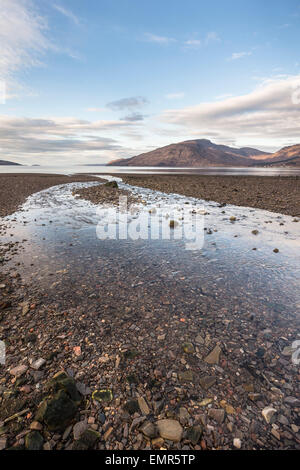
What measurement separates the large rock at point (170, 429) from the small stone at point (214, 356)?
5.04 ft

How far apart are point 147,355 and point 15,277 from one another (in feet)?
20.1

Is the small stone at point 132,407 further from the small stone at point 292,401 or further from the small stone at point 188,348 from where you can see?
the small stone at point 292,401

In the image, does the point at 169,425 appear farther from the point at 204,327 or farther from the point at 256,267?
the point at 256,267

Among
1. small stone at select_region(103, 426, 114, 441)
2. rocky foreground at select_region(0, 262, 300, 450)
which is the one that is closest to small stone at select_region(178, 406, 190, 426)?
rocky foreground at select_region(0, 262, 300, 450)

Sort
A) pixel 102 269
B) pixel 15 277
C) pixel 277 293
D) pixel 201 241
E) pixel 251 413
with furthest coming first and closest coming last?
pixel 201 241 < pixel 102 269 < pixel 15 277 < pixel 277 293 < pixel 251 413

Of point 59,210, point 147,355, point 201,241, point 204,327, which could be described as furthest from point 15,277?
point 59,210

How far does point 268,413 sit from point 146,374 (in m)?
2.18

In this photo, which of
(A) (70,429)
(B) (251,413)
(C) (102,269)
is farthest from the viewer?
(C) (102,269)

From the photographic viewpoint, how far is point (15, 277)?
8.24m

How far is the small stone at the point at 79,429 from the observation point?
10.9 feet

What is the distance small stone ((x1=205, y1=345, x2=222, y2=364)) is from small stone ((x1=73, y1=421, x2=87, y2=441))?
262cm

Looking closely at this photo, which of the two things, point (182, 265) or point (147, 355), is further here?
point (182, 265)

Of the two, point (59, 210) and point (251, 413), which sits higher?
point (59, 210)

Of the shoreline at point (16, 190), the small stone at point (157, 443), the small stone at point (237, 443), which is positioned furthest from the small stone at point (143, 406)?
the shoreline at point (16, 190)
